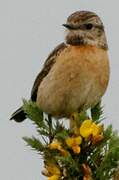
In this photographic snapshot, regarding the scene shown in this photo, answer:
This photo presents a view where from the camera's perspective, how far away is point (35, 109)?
14.6 ft

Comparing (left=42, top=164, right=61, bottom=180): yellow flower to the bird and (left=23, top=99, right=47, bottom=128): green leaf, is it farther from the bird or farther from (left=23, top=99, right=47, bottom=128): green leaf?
the bird

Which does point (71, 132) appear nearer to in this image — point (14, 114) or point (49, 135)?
point (49, 135)

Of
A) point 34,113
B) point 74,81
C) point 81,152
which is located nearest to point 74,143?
point 81,152

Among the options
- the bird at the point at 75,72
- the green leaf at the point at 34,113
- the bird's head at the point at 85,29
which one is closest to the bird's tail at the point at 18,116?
the bird at the point at 75,72

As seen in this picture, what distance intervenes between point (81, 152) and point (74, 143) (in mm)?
96

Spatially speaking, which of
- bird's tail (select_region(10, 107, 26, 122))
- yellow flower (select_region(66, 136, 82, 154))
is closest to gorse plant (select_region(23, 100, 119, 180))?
yellow flower (select_region(66, 136, 82, 154))

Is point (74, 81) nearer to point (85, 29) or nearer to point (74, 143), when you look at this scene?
point (85, 29)

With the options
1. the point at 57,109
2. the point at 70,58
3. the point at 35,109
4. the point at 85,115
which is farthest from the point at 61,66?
the point at 85,115

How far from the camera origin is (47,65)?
750cm

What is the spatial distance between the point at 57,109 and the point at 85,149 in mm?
3500

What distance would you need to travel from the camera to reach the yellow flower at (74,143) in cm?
357

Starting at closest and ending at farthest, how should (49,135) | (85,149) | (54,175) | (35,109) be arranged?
(54,175) < (85,149) < (49,135) < (35,109)

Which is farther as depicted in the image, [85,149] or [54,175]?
[85,149]

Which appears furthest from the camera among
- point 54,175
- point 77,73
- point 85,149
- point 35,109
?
point 77,73
